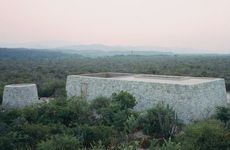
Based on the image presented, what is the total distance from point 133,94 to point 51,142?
24.7ft

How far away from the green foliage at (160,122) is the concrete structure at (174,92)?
3.56 feet

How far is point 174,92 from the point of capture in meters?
15.4

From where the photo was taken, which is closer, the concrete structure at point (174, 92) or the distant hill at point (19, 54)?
the concrete structure at point (174, 92)

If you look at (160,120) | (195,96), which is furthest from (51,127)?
(195,96)

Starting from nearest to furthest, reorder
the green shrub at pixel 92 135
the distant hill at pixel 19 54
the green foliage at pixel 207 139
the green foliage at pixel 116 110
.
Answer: the green foliage at pixel 207 139 → the green shrub at pixel 92 135 → the green foliage at pixel 116 110 → the distant hill at pixel 19 54

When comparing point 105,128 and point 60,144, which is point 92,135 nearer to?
point 105,128

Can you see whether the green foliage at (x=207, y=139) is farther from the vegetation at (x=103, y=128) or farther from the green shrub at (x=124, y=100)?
the green shrub at (x=124, y=100)

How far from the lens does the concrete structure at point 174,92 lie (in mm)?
15094

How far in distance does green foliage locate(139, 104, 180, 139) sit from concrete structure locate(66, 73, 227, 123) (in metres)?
1.09

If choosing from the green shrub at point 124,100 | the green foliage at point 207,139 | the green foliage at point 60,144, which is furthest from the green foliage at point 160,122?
the green foliage at point 60,144

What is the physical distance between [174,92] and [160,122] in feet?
7.83

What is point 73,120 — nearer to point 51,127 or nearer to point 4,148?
point 51,127

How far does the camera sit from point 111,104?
15336mm

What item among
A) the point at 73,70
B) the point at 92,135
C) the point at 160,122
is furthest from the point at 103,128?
the point at 73,70
